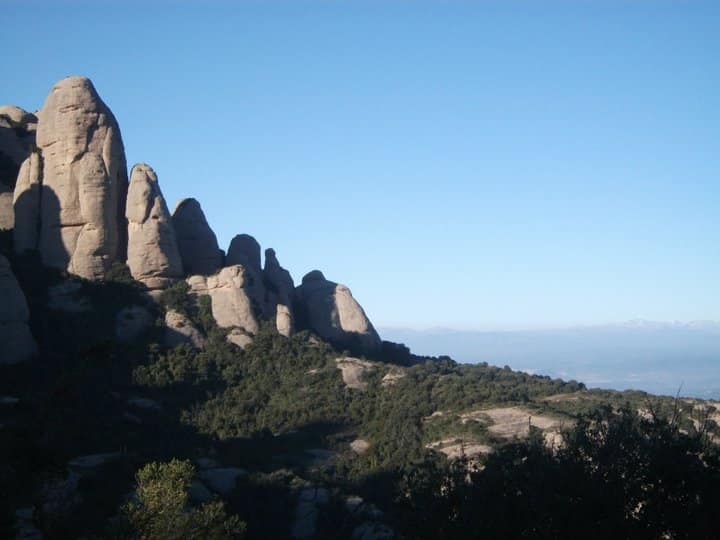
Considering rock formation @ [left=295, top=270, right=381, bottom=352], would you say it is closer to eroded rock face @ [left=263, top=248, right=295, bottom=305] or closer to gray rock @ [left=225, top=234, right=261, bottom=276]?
eroded rock face @ [left=263, top=248, right=295, bottom=305]

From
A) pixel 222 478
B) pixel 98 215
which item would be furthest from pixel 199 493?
pixel 98 215

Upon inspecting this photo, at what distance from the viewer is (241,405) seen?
49.0 m

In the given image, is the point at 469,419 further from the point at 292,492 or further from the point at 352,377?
the point at 292,492

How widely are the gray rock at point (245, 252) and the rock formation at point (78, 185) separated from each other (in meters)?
8.85

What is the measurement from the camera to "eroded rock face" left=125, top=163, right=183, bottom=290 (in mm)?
53875

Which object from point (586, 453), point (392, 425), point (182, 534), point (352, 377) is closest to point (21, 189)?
point (352, 377)

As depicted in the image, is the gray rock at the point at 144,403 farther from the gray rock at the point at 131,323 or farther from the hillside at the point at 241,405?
the gray rock at the point at 131,323

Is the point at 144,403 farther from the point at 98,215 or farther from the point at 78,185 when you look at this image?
the point at 78,185

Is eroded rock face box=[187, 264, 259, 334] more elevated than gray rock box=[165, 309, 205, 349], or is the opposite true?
eroded rock face box=[187, 264, 259, 334]

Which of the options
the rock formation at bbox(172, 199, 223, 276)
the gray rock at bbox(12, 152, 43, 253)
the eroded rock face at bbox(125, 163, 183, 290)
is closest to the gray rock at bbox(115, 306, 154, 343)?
the eroded rock face at bbox(125, 163, 183, 290)

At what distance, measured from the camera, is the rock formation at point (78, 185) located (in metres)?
53.5

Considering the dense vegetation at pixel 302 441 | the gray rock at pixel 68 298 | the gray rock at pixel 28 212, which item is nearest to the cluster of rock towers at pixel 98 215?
the gray rock at pixel 28 212

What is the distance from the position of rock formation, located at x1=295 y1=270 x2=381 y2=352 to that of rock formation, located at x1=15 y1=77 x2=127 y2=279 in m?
14.8

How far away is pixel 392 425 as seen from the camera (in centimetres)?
4734
